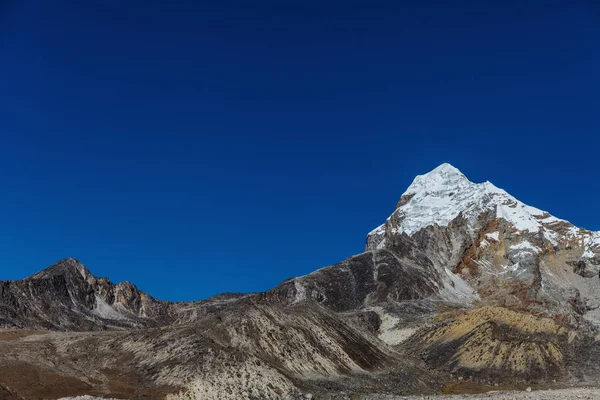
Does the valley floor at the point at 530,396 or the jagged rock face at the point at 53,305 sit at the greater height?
the jagged rock face at the point at 53,305

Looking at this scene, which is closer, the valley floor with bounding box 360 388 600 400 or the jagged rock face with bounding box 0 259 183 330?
the valley floor with bounding box 360 388 600 400

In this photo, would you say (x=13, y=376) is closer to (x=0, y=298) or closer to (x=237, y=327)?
(x=237, y=327)

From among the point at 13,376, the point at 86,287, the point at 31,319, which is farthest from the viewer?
the point at 86,287

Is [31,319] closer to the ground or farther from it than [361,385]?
farther from it

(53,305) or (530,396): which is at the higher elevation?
(53,305)

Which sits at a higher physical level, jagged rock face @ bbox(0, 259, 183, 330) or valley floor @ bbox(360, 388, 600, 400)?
jagged rock face @ bbox(0, 259, 183, 330)

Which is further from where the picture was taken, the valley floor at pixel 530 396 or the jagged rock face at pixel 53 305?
the jagged rock face at pixel 53 305

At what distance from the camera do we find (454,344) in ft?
344

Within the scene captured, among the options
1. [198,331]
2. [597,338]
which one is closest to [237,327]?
[198,331]

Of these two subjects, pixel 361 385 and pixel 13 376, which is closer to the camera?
pixel 13 376

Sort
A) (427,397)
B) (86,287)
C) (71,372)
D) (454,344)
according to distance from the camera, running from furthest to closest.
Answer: (86,287)
(454,344)
(427,397)
(71,372)

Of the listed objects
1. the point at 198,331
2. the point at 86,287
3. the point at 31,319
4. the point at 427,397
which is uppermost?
the point at 86,287

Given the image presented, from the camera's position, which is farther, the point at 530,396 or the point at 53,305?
the point at 53,305

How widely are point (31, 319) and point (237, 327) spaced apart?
101693 millimetres
